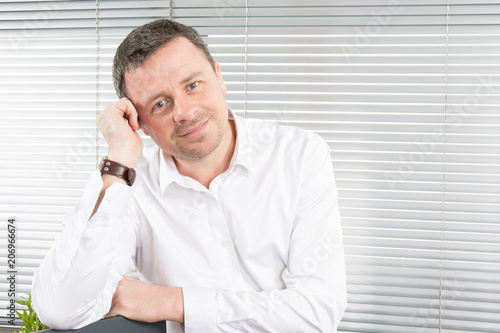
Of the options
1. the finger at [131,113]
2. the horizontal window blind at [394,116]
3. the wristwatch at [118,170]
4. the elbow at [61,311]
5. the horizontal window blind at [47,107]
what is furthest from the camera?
the horizontal window blind at [47,107]

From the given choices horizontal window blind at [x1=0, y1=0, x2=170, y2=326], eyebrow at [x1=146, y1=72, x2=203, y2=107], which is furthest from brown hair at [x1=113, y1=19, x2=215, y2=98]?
horizontal window blind at [x1=0, y1=0, x2=170, y2=326]

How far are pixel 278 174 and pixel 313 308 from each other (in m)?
0.42

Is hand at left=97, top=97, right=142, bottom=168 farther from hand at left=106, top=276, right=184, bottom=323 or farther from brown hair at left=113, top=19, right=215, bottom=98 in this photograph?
hand at left=106, top=276, right=184, bottom=323

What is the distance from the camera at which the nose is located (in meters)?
1.38

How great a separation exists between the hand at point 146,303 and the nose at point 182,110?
484mm

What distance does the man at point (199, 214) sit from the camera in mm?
1257

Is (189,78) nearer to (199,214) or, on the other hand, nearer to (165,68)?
(165,68)

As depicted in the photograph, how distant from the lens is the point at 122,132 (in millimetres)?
1409

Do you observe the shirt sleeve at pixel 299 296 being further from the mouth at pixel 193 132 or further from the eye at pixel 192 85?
the eye at pixel 192 85

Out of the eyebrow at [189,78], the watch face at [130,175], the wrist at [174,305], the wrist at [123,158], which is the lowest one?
the wrist at [174,305]

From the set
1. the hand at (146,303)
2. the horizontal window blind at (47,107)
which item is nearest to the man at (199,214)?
the hand at (146,303)

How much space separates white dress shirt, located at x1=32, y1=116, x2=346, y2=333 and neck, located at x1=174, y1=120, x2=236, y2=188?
0.04 m

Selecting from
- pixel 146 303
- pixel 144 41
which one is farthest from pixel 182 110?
pixel 146 303

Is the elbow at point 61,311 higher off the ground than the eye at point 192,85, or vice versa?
the eye at point 192,85
